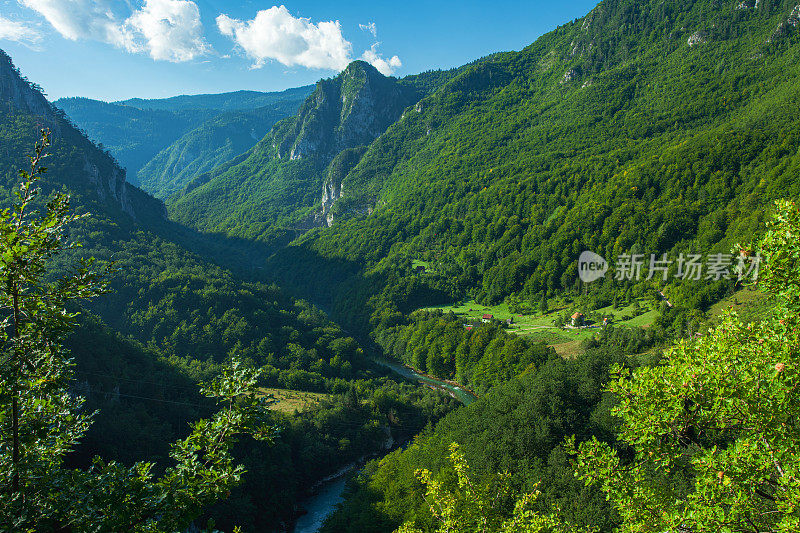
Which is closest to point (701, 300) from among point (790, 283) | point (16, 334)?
point (790, 283)

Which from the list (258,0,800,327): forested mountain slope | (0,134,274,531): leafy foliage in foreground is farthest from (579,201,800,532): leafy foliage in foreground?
(258,0,800,327): forested mountain slope

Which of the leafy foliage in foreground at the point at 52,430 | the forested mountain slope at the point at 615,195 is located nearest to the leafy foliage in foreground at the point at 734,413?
the leafy foliage in foreground at the point at 52,430

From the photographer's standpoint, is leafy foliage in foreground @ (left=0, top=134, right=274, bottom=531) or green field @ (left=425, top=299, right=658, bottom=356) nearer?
leafy foliage in foreground @ (left=0, top=134, right=274, bottom=531)

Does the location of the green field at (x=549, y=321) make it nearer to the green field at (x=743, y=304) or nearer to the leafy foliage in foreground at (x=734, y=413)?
the green field at (x=743, y=304)

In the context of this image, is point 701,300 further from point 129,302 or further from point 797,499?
point 129,302

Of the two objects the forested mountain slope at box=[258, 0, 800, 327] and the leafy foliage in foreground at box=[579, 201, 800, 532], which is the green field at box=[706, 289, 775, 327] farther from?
the leafy foliage in foreground at box=[579, 201, 800, 532]

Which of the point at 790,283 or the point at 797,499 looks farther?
the point at 790,283

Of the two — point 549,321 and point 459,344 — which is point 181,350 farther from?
point 549,321

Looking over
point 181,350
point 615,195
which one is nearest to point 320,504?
point 181,350
